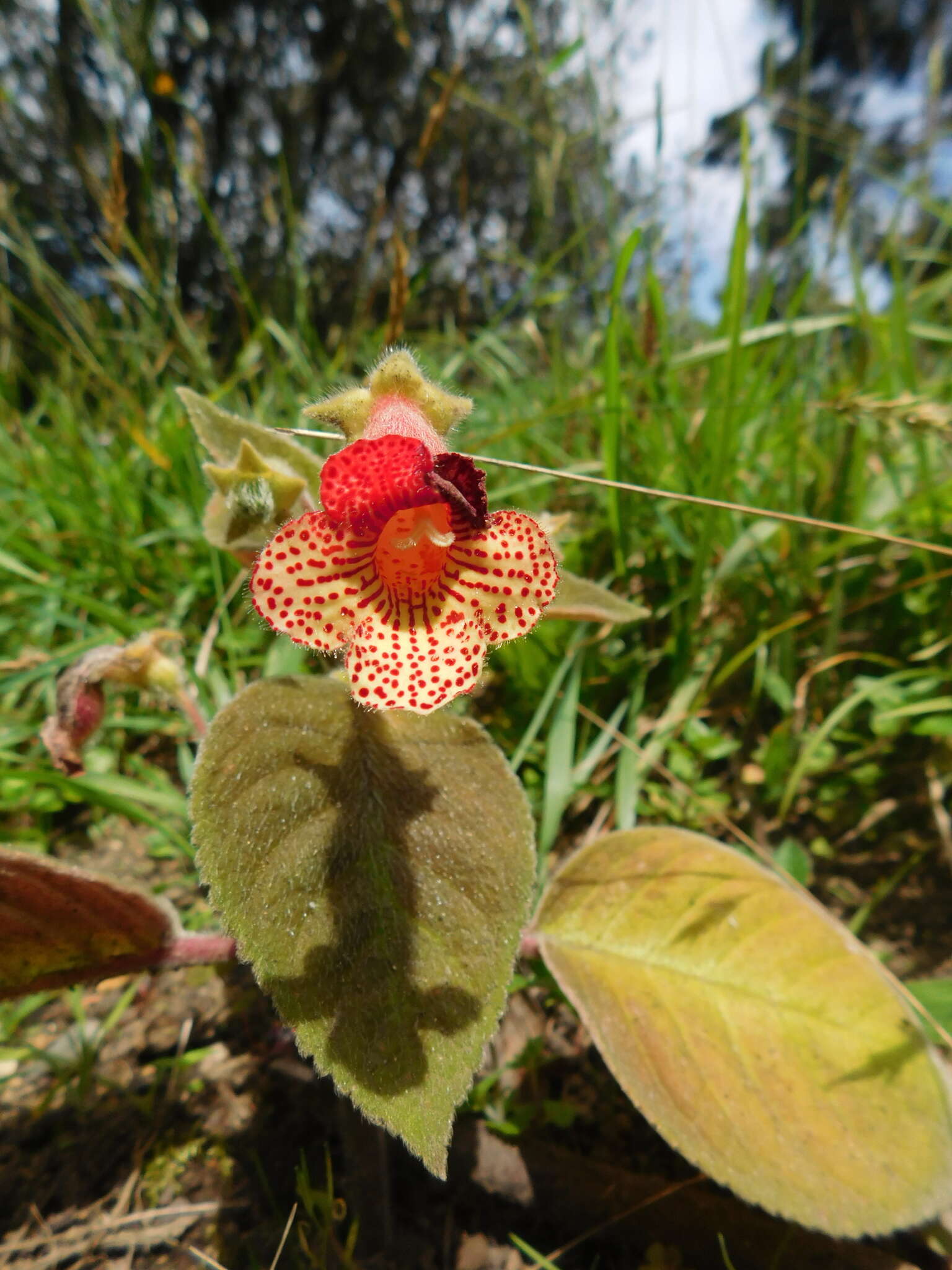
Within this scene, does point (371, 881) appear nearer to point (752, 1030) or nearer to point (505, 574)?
point (505, 574)

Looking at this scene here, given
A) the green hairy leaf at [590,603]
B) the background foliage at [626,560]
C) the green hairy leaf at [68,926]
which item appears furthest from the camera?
the background foliage at [626,560]

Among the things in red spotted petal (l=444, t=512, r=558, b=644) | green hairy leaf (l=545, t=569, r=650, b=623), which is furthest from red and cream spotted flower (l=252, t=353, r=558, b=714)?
green hairy leaf (l=545, t=569, r=650, b=623)

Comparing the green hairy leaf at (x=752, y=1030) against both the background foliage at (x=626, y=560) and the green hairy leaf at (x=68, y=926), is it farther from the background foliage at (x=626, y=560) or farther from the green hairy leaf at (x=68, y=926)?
the green hairy leaf at (x=68, y=926)

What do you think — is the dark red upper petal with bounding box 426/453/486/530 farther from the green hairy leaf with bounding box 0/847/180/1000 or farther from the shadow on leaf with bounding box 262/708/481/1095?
the green hairy leaf with bounding box 0/847/180/1000

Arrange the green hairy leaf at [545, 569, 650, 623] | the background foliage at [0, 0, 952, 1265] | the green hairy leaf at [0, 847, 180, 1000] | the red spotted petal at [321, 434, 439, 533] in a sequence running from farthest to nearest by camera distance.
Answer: the background foliage at [0, 0, 952, 1265] < the green hairy leaf at [545, 569, 650, 623] < the green hairy leaf at [0, 847, 180, 1000] < the red spotted petal at [321, 434, 439, 533]

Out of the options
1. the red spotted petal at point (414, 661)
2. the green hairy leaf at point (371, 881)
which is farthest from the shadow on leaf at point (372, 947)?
the red spotted petal at point (414, 661)

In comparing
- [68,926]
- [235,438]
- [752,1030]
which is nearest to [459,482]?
[235,438]

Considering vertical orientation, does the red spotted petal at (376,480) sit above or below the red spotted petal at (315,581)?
above
